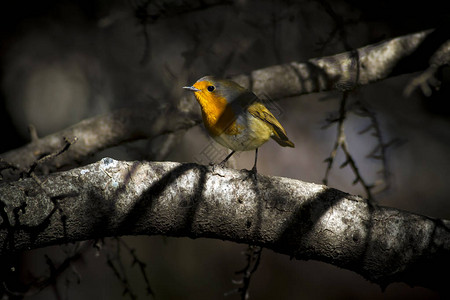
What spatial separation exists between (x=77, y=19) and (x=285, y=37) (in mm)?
2693

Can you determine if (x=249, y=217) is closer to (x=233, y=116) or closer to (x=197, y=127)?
(x=233, y=116)

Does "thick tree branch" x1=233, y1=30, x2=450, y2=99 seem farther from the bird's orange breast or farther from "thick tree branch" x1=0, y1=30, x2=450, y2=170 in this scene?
the bird's orange breast

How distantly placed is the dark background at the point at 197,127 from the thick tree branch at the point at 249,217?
2.58 metres

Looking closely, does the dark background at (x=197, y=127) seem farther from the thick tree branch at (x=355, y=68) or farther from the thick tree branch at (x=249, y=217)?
the thick tree branch at (x=249, y=217)

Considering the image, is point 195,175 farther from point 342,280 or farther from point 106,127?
point 342,280

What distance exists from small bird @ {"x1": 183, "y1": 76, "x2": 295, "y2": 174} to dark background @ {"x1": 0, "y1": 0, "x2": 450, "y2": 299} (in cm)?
226

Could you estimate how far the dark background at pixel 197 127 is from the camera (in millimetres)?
4699

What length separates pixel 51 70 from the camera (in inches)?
219

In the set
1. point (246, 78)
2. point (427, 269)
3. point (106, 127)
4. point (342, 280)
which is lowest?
point (342, 280)

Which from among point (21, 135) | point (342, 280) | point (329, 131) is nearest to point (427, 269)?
point (342, 280)

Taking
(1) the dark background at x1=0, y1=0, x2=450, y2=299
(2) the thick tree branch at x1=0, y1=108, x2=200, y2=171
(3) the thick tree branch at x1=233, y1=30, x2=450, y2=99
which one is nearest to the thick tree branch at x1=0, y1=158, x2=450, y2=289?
(3) the thick tree branch at x1=233, y1=30, x2=450, y2=99

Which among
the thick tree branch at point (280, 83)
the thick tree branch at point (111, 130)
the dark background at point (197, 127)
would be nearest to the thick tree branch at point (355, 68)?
the thick tree branch at point (280, 83)

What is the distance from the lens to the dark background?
4699 mm

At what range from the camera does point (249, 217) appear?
168 centimetres
